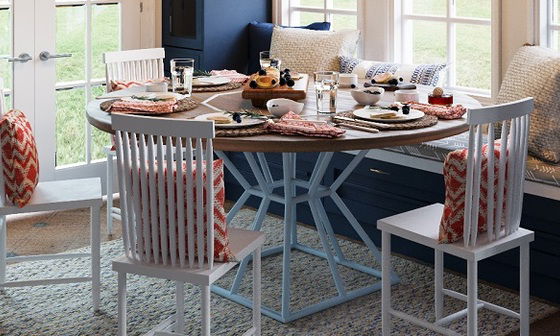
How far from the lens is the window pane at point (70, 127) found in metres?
5.88

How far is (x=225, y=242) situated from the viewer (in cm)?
329

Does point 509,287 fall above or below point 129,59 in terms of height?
below

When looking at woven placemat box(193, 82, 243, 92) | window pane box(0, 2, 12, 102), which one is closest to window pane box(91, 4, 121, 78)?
window pane box(0, 2, 12, 102)

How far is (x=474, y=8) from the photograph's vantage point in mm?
5199

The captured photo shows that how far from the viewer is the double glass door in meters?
5.58

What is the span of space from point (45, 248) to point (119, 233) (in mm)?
449

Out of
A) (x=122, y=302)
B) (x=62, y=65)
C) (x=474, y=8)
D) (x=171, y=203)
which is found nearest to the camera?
(x=171, y=203)

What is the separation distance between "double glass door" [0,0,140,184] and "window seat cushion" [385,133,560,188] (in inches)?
83.3

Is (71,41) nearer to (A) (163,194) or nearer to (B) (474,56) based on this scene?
(B) (474,56)

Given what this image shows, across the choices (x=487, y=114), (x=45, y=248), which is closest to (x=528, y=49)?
(x=487, y=114)

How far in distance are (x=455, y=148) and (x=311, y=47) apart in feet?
A: 4.61

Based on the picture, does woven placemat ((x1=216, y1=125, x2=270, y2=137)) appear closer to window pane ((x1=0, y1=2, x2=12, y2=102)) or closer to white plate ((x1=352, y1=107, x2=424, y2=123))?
white plate ((x1=352, y1=107, x2=424, y2=123))

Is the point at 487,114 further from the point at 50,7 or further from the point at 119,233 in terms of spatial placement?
the point at 50,7

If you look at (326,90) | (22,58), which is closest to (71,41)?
(22,58)
